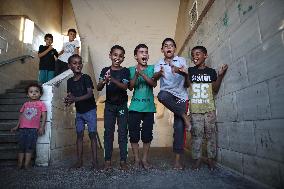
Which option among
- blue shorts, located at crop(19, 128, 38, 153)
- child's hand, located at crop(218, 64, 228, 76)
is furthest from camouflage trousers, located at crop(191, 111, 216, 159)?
blue shorts, located at crop(19, 128, 38, 153)

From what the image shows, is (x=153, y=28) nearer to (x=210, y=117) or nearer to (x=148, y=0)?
(x=148, y=0)

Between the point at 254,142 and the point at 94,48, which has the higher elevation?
the point at 94,48

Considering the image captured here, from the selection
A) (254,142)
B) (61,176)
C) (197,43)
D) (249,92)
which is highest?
(197,43)

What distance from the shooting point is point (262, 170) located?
84.4 inches

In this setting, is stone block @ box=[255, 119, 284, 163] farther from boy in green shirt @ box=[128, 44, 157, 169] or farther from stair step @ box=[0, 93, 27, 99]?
stair step @ box=[0, 93, 27, 99]

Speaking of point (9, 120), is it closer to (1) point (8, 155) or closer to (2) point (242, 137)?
(1) point (8, 155)

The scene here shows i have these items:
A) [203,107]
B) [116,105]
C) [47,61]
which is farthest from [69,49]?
[203,107]

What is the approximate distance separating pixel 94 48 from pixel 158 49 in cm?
210

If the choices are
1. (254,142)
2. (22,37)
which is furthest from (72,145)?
(22,37)

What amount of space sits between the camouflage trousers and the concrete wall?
0.11 meters

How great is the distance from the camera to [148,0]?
7.38 meters

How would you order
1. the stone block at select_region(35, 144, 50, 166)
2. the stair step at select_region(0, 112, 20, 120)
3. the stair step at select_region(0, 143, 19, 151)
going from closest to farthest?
1. the stone block at select_region(35, 144, 50, 166)
2. the stair step at select_region(0, 143, 19, 151)
3. the stair step at select_region(0, 112, 20, 120)

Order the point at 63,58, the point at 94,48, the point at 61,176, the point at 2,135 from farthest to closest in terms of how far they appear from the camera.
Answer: the point at 94,48 → the point at 63,58 → the point at 2,135 → the point at 61,176

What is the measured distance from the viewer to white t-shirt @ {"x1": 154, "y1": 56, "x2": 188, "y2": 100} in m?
3.36
